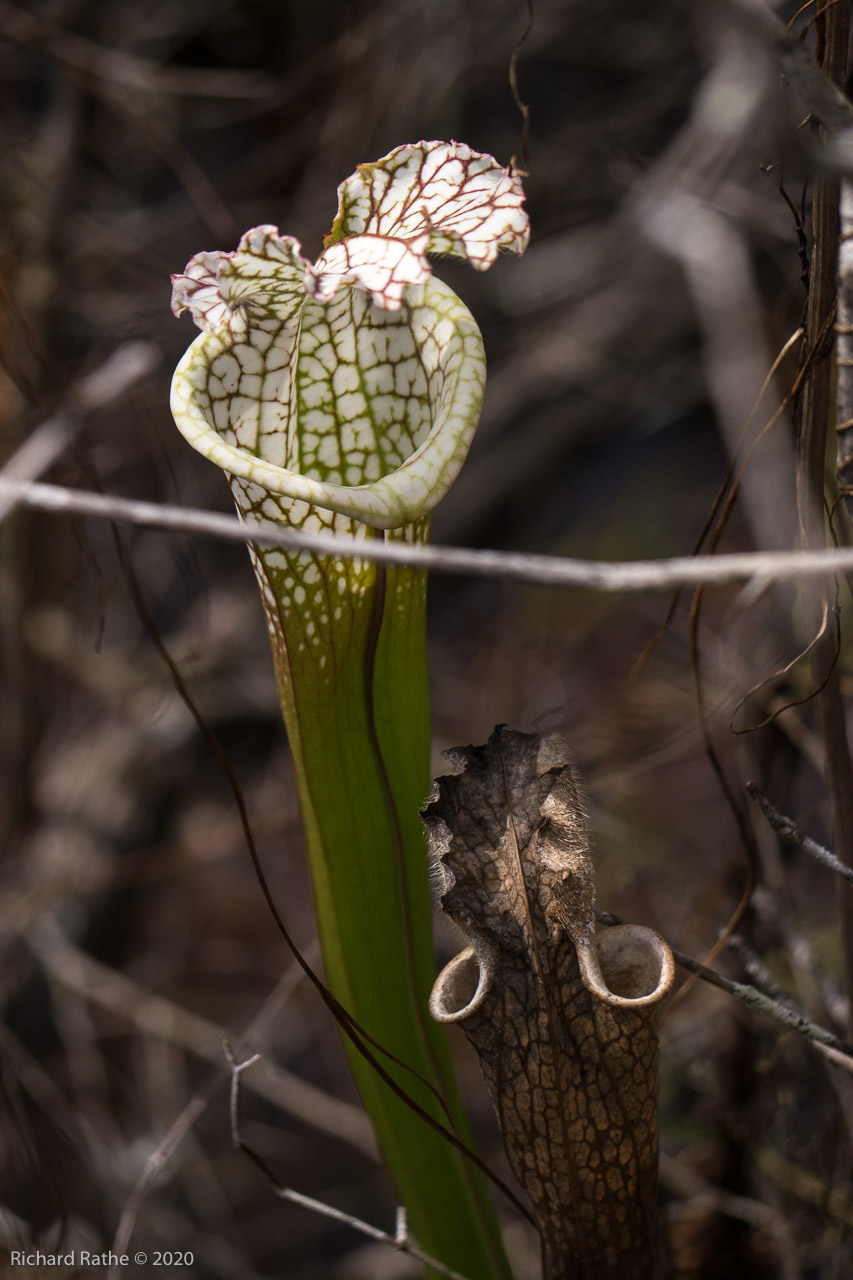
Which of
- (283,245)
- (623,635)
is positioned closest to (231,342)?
(283,245)

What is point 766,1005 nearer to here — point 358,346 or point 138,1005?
point 358,346

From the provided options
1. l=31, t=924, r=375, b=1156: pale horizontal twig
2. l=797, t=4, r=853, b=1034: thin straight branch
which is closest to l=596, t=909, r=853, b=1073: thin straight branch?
l=797, t=4, r=853, b=1034: thin straight branch

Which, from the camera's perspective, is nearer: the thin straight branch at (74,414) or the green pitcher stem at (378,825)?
the green pitcher stem at (378,825)

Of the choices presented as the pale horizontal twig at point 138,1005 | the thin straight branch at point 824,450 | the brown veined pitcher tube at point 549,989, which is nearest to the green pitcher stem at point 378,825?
the brown veined pitcher tube at point 549,989

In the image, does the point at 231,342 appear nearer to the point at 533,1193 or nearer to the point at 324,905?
the point at 324,905

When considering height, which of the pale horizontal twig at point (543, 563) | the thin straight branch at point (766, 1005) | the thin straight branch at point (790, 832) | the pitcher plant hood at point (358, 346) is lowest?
the thin straight branch at point (766, 1005)

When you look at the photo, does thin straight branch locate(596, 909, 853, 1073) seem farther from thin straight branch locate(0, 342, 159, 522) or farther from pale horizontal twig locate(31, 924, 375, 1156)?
pale horizontal twig locate(31, 924, 375, 1156)

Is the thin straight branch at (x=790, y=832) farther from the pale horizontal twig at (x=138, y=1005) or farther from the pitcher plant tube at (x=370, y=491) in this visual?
the pale horizontal twig at (x=138, y=1005)

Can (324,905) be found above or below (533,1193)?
above
